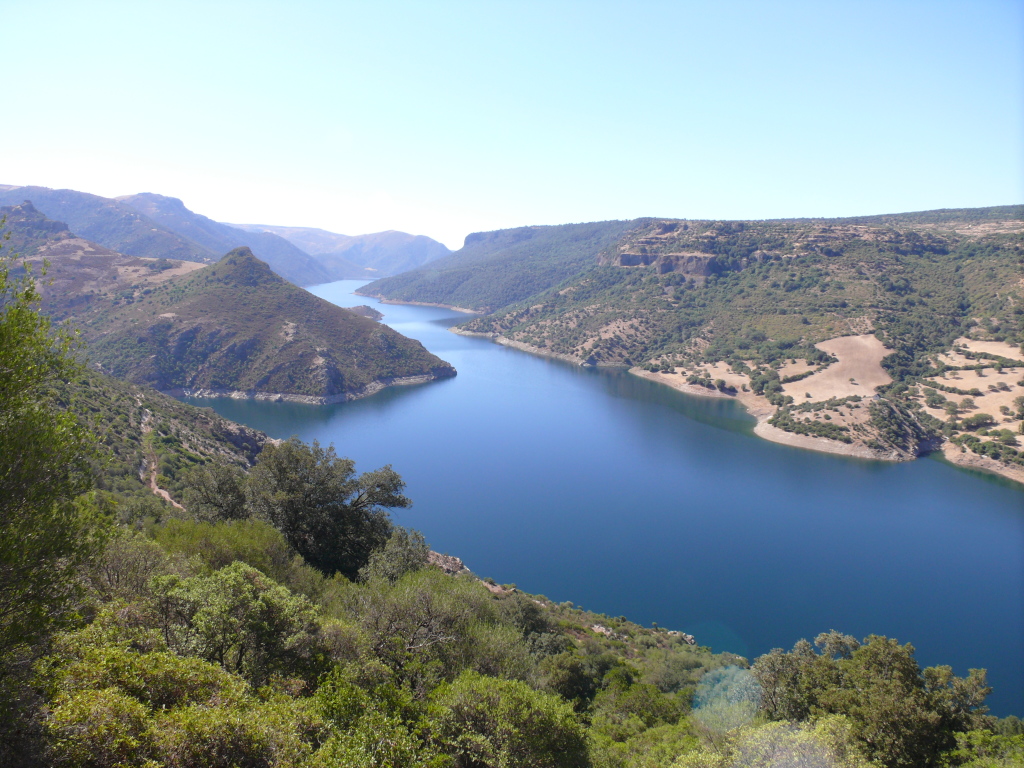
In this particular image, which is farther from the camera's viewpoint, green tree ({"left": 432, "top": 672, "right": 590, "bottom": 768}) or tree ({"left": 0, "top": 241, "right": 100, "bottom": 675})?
green tree ({"left": 432, "top": 672, "right": 590, "bottom": 768})

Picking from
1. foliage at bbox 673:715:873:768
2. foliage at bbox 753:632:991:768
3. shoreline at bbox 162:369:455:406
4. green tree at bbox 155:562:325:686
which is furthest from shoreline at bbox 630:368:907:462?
green tree at bbox 155:562:325:686

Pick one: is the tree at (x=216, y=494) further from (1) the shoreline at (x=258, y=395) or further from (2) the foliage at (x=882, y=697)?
(1) the shoreline at (x=258, y=395)

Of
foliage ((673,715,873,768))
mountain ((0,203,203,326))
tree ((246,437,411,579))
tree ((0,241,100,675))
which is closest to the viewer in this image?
tree ((0,241,100,675))

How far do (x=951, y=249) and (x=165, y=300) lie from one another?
514 feet

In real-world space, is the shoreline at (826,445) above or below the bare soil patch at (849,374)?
below

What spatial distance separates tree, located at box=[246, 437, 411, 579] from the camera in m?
23.2

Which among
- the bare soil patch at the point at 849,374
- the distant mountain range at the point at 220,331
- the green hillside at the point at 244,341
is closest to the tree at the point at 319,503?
the distant mountain range at the point at 220,331

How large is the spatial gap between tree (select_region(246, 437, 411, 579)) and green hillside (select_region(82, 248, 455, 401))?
2290 inches

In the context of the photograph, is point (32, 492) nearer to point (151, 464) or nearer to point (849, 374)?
point (151, 464)

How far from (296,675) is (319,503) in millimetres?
15270

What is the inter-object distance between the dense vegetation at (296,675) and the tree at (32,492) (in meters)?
0.03

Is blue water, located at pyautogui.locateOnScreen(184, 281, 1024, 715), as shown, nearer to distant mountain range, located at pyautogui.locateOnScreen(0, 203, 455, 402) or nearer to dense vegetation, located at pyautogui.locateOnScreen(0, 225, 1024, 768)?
distant mountain range, located at pyautogui.locateOnScreen(0, 203, 455, 402)

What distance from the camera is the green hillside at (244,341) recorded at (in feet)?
261

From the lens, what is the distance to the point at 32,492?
27.4 feet
